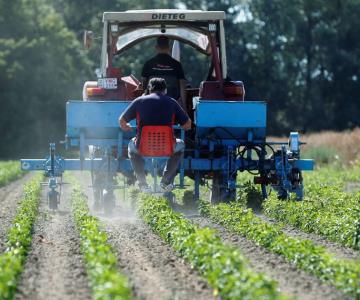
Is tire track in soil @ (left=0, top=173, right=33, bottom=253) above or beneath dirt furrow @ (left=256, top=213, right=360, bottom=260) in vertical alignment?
beneath

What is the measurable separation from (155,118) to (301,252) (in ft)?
15.4

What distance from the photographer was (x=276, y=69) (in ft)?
188

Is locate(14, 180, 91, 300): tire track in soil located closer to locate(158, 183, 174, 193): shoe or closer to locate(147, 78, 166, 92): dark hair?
locate(158, 183, 174, 193): shoe

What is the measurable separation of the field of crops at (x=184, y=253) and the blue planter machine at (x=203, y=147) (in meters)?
0.42

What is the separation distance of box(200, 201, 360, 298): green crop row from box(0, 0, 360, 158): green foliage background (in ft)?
123

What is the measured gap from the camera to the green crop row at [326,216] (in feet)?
33.9

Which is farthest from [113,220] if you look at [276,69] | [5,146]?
[276,69]

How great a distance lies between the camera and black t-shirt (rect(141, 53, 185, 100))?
14.7 metres

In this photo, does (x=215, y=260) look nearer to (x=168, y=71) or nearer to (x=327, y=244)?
(x=327, y=244)

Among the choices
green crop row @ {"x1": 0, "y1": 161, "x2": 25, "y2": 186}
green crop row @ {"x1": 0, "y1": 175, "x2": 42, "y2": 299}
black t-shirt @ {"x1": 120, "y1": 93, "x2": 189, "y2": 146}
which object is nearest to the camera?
green crop row @ {"x1": 0, "y1": 175, "x2": 42, "y2": 299}

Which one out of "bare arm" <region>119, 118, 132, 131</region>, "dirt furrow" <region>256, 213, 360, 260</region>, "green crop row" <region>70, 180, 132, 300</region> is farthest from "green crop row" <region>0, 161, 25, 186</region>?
"green crop row" <region>70, 180, 132, 300</region>

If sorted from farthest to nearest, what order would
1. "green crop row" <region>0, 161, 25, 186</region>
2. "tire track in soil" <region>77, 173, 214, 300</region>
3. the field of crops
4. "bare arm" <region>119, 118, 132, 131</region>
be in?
"green crop row" <region>0, 161, 25, 186</region>
"bare arm" <region>119, 118, 132, 131</region>
"tire track in soil" <region>77, 173, 214, 300</region>
the field of crops

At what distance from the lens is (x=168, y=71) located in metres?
14.7

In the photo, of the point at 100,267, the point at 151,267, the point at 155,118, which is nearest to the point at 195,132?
the point at 155,118
